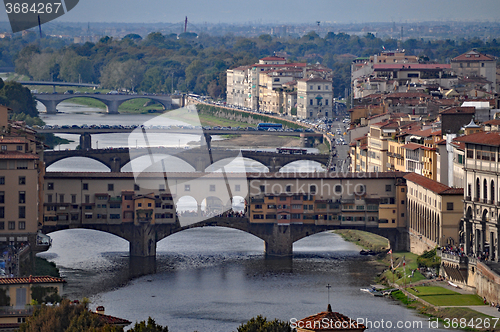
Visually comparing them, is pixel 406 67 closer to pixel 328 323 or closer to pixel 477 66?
pixel 477 66

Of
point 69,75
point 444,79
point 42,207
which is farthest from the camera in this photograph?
point 69,75

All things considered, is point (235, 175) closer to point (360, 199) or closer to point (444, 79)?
point (360, 199)

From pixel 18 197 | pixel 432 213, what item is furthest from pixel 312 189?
pixel 18 197

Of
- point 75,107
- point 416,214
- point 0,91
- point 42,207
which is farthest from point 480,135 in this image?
point 75,107

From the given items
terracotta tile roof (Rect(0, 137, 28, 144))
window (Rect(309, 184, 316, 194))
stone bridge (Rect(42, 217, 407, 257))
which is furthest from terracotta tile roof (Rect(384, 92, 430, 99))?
terracotta tile roof (Rect(0, 137, 28, 144))

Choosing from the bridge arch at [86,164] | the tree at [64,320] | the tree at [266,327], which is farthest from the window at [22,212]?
the bridge arch at [86,164]

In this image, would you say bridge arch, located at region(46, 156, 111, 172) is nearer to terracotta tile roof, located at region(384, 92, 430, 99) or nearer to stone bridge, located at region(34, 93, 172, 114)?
terracotta tile roof, located at region(384, 92, 430, 99)
